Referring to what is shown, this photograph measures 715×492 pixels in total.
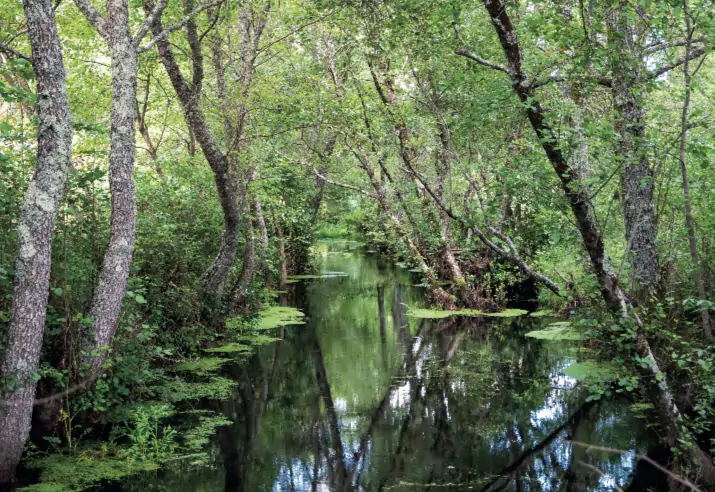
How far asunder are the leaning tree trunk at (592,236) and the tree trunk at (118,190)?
4014 mm

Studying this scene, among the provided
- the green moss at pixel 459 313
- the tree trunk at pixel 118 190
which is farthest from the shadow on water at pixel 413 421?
the tree trunk at pixel 118 190

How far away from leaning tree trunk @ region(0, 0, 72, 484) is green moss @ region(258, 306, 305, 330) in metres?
8.31

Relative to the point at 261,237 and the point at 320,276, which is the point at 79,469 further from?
the point at 320,276

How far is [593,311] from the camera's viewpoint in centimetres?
604

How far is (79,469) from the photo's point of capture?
6613mm

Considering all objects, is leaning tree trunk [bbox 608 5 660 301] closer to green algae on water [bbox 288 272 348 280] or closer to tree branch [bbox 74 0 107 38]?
tree branch [bbox 74 0 107 38]

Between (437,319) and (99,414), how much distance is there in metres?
9.25

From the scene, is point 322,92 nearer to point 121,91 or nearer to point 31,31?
point 121,91

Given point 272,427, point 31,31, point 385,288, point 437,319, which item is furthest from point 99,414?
point 385,288

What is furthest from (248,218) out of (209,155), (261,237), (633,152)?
(633,152)

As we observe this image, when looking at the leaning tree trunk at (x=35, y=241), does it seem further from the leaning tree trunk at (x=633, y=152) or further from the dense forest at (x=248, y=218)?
the leaning tree trunk at (x=633, y=152)

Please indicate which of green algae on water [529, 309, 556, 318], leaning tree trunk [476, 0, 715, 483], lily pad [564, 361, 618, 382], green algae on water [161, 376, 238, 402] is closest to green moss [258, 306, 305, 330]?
green algae on water [161, 376, 238, 402]

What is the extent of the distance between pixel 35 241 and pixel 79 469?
7.69 feet

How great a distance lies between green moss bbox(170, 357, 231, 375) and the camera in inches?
416
